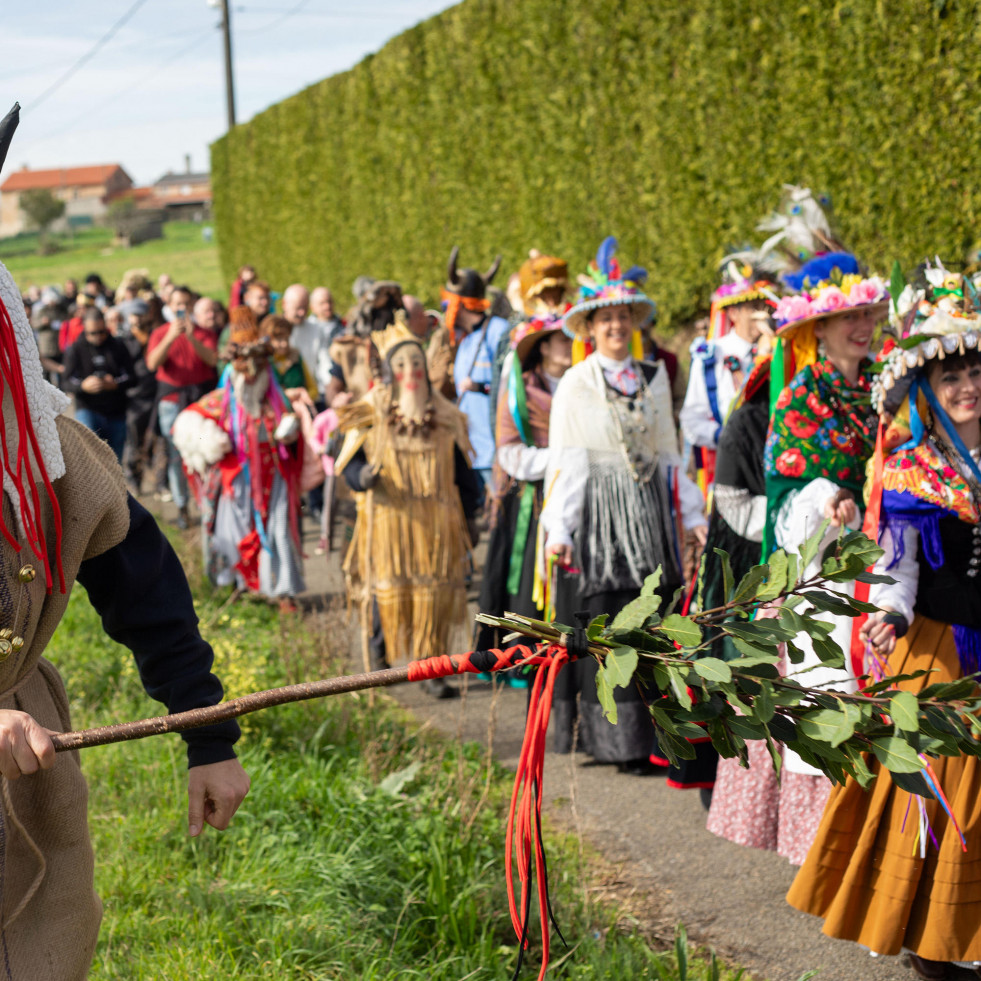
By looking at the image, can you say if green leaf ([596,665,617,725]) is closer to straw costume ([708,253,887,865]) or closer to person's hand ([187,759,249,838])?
person's hand ([187,759,249,838])

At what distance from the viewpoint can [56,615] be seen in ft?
6.53

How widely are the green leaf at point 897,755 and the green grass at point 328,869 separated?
145cm

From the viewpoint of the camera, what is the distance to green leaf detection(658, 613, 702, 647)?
1812 mm

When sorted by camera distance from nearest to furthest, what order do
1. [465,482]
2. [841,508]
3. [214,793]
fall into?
1. [214,793]
2. [841,508]
3. [465,482]

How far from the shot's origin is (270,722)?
5035 mm

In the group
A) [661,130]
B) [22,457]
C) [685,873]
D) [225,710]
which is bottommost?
[685,873]

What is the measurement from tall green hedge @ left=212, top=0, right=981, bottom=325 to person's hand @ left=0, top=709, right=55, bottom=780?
6.51 m

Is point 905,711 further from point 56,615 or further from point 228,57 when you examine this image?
point 228,57

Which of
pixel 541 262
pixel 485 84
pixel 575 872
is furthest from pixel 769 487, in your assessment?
pixel 485 84

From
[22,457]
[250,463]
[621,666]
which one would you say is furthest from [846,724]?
[250,463]

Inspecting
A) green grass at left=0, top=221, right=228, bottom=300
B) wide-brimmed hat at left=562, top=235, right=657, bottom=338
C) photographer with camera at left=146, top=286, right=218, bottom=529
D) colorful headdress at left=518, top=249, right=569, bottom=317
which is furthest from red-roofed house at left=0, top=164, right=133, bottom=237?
wide-brimmed hat at left=562, top=235, right=657, bottom=338

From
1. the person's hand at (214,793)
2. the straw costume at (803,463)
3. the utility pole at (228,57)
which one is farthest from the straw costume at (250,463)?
the utility pole at (228,57)

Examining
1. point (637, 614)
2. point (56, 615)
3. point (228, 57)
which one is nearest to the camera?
point (637, 614)

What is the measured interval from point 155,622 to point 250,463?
566 cm
